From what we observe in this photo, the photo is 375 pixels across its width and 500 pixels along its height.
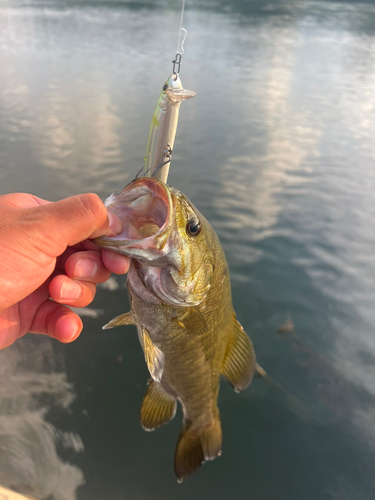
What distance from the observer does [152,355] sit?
2062 millimetres

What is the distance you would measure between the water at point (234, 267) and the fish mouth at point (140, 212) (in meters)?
2.15

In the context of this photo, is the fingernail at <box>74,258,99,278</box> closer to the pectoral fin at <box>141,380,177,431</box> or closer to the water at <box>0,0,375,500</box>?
the pectoral fin at <box>141,380,177,431</box>

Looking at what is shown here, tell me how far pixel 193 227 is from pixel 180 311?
550mm

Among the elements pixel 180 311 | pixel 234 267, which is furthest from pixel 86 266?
pixel 234 267

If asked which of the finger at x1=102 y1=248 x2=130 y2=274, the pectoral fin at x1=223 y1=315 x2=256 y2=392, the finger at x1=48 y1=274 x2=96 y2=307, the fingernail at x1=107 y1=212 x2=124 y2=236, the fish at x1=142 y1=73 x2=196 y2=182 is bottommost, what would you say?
the pectoral fin at x1=223 y1=315 x2=256 y2=392

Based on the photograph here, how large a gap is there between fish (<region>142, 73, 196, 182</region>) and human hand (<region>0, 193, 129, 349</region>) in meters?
0.87

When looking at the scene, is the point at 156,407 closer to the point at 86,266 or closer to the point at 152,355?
the point at 152,355

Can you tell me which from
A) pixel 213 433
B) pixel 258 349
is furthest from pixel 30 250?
pixel 258 349

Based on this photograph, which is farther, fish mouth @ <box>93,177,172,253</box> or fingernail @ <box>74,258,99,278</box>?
fingernail @ <box>74,258,99,278</box>

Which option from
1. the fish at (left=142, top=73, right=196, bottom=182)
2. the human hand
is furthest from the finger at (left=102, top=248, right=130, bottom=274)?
the fish at (left=142, top=73, right=196, bottom=182)

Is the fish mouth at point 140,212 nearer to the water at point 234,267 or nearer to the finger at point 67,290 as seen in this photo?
the finger at point 67,290

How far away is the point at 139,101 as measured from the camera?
10.4 m

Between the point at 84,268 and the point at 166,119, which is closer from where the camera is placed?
the point at 84,268

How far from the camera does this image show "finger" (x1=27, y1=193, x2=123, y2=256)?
1.52 m
